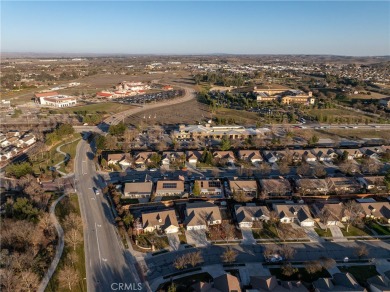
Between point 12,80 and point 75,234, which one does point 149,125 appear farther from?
point 12,80

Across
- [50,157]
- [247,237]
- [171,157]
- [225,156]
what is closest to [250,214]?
[247,237]

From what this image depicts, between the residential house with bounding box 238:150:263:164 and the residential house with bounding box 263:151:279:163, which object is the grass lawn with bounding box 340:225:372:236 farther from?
the residential house with bounding box 238:150:263:164

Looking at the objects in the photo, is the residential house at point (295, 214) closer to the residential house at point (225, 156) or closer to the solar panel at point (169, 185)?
the solar panel at point (169, 185)

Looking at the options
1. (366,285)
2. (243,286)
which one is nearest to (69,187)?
(243,286)

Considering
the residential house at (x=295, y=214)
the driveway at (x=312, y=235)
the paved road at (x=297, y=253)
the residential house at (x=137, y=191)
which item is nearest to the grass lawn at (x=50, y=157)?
the residential house at (x=137, y=191)

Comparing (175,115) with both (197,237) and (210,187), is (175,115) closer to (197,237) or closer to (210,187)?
(210,187)

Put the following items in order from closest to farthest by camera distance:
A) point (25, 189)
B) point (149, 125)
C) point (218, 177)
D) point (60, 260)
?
point (60, 260)
point (25, 189)
point (218, 177)
point (149, 125)

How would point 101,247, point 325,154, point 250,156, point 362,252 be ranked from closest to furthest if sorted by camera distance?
point 362,252, point 101,247, point 250,156, point 325,154
